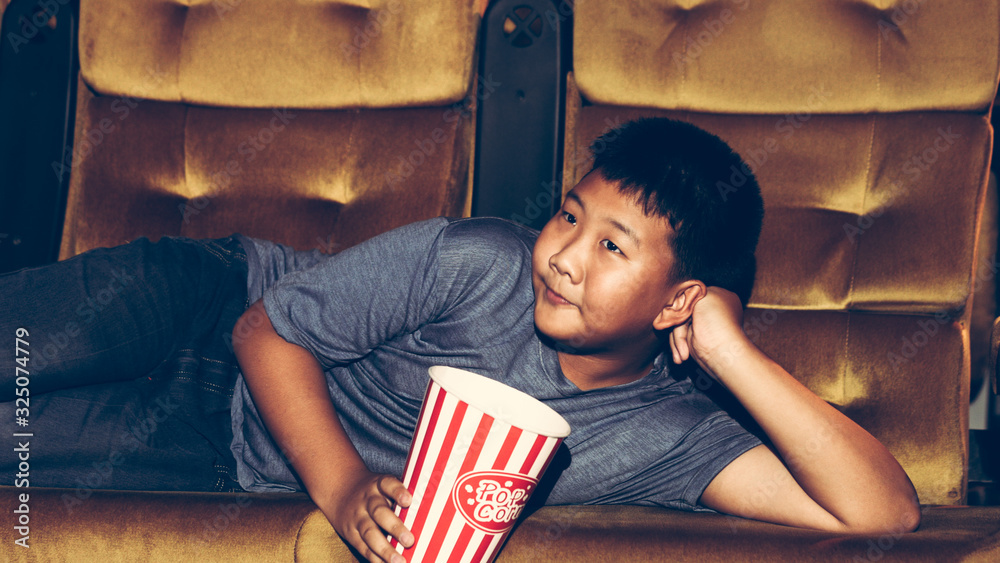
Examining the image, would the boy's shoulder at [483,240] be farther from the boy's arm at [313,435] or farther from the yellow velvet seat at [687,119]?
the yellow velvet seat at [687,119]

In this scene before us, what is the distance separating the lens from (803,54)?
1.18 metres

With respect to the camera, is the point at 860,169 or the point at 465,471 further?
the point at 860,169

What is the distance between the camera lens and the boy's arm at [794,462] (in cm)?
78

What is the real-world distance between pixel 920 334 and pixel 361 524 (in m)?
1.01

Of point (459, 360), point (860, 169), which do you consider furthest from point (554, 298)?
point (860, 169)

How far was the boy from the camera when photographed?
783mm

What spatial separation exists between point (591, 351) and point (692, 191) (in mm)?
250

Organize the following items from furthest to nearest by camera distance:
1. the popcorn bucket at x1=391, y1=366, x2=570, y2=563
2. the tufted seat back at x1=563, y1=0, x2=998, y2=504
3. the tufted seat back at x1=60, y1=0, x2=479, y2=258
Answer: the tufted seat back at x1=60, y1=0, x2=479, y2=258
the tufted seat back at x1=563, y1=0, x2=998, y2=504
the popcorn bucket at x1=391, y1=366, x2=570, y2=563

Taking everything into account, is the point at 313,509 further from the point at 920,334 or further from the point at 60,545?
the point at 920,334

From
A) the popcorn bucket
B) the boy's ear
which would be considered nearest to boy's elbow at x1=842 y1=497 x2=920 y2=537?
the boy's ear

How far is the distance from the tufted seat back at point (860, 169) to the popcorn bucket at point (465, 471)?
0.72 m

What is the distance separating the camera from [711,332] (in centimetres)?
85

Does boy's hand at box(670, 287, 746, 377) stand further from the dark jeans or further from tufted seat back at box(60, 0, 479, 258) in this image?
the dark jeans

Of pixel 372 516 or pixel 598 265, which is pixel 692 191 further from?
pixel 372 516
